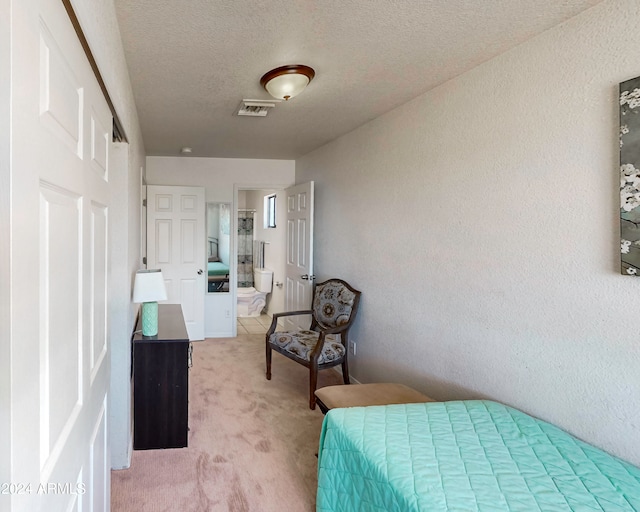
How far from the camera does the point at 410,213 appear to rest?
9.33 ft

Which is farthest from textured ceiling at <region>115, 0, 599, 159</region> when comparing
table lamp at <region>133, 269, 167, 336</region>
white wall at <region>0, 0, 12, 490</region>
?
white wall at <region>0, 0, 12, 490</region>

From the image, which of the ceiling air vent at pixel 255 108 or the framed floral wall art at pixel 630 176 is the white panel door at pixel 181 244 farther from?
the framed floral wall art at pixel 630 176

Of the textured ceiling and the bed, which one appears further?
the textured ceiling

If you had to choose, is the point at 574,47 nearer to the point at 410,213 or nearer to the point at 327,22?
the point at 327,22

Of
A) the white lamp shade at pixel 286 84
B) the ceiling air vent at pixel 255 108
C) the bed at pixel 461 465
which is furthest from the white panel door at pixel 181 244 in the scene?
the bed at pixel 461 465

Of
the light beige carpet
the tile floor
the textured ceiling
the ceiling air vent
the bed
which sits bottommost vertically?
the light beige carpet

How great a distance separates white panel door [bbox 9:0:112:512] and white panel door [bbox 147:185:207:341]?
12.2 feet

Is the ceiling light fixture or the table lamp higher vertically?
the ceiling light fixture

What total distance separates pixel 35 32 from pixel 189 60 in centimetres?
169

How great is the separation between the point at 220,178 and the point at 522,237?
401cm

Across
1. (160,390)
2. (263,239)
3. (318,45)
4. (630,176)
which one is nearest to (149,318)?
(160,390)

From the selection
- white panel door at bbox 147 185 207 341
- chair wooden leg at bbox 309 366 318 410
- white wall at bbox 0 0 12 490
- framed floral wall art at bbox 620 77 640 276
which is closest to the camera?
white wall at bbox 0 0 12 490

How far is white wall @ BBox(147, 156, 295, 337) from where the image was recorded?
5000mm

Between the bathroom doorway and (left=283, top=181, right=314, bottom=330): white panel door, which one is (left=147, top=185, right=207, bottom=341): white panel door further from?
(left=283, top=181, right=314, bottom=330): white panel door
